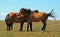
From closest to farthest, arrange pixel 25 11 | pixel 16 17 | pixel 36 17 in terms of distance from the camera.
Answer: pixel 36 17 → pixel 16 17 → pixel 25 11

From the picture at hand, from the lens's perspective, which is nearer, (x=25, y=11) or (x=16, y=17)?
(x=16, y=17)

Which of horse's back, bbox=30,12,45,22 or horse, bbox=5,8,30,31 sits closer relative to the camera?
horse's back, bbox=30,12,45,22

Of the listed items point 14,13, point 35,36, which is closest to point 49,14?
point 14,13

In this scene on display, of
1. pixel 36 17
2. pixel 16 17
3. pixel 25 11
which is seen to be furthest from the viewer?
pixel 25 11

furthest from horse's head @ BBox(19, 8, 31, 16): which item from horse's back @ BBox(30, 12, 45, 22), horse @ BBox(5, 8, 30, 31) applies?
horse's back @ BBox(30, 12, 45, 22)

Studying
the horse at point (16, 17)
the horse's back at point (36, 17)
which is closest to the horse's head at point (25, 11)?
the horse at point (16, 17)

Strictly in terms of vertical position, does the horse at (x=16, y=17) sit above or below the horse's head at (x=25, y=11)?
below

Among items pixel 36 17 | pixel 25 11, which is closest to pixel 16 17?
pixel 25 11

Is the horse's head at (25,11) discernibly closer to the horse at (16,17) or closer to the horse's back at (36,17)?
the horse at (16,17)

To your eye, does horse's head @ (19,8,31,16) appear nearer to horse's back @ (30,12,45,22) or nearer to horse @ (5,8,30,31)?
horse @ (5,8,30,31)

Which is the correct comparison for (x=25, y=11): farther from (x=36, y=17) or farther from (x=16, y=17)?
(x=36, y=17)

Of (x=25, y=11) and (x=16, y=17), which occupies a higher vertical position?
(x=25, y=11)

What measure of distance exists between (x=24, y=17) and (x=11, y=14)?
136 cm

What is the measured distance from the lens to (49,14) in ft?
74.2
